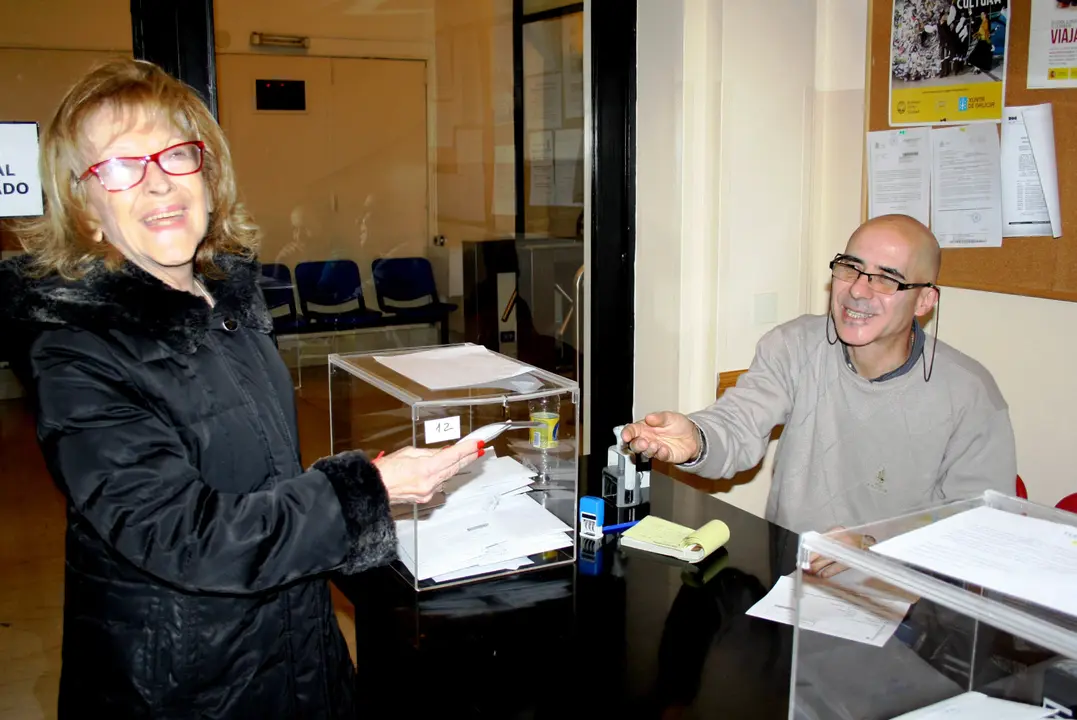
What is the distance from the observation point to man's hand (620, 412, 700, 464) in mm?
2068

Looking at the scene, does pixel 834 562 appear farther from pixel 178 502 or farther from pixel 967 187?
pixel 967 187

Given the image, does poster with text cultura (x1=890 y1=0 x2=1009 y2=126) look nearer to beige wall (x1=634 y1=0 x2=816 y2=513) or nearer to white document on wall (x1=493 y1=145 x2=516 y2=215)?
beige wall (x1=634 y1=0 x2=816 y2=513)

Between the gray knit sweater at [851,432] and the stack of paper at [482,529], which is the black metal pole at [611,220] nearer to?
the gray knit sweater at [851,432]

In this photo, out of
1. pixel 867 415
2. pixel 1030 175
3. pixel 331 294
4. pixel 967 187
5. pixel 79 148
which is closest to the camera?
pixel 79 148

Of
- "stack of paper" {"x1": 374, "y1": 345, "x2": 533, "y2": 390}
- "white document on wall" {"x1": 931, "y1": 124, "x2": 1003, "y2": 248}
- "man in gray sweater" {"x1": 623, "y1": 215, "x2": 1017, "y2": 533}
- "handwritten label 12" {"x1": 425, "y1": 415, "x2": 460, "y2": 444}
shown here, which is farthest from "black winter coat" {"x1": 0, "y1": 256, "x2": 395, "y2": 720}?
"white document on wall" {"x1": 931, "y1": 124, "x2": 1003, "y2": 248}

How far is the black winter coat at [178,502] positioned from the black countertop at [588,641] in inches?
7.6

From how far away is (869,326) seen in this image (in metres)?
2.17

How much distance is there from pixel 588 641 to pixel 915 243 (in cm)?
124

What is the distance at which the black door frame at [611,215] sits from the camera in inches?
136

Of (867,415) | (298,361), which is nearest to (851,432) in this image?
(867,415)

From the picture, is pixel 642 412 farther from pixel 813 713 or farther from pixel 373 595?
pixel 813 713

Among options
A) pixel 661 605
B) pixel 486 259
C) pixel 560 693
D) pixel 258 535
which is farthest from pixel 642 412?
pixel 258 535

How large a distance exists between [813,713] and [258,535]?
2.56ft

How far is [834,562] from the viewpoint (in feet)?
4.07
